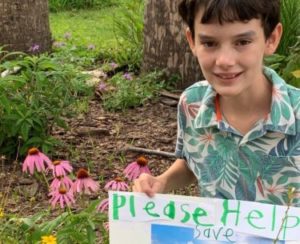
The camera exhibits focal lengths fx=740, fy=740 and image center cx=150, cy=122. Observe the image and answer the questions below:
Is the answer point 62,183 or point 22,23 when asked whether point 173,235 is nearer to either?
point 62,183

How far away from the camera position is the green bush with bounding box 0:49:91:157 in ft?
11.9

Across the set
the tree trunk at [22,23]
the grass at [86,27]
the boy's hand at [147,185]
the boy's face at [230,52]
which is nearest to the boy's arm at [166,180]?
the boy's hand at [147,185]

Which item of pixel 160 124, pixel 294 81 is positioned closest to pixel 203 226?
pixel 294 81

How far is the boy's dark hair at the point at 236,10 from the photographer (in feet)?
6.11

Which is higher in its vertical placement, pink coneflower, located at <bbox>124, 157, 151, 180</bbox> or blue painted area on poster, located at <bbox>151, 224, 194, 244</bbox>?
pink coneflower, located at <bbox>124, 157, 151, 180</bbox>

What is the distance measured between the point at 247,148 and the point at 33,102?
6.08 feet

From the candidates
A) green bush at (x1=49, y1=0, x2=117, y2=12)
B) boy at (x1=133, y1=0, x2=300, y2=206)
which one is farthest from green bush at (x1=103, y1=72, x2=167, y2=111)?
green bush at (x1=49, y1=0, x2=117, y2=12)

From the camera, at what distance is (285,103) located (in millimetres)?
2014

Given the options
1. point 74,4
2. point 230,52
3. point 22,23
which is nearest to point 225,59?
point 230,52

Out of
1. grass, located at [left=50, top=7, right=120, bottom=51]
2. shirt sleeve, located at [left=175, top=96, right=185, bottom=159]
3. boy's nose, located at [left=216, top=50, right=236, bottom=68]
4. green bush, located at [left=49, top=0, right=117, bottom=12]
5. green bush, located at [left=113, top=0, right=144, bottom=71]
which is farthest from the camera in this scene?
green bush, located at [left=49, top=0, right=117, bottom=12]

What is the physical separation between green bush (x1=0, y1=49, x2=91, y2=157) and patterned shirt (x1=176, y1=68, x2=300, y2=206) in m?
1.56

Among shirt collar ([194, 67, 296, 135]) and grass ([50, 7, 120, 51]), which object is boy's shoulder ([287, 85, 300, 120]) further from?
grass ([50, 7, 120, 51])

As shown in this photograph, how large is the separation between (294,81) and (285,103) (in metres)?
1.37

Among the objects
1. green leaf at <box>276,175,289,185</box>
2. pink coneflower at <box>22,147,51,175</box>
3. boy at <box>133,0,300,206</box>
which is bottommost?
pink coneflower at <box>22,147,51,175</box>
